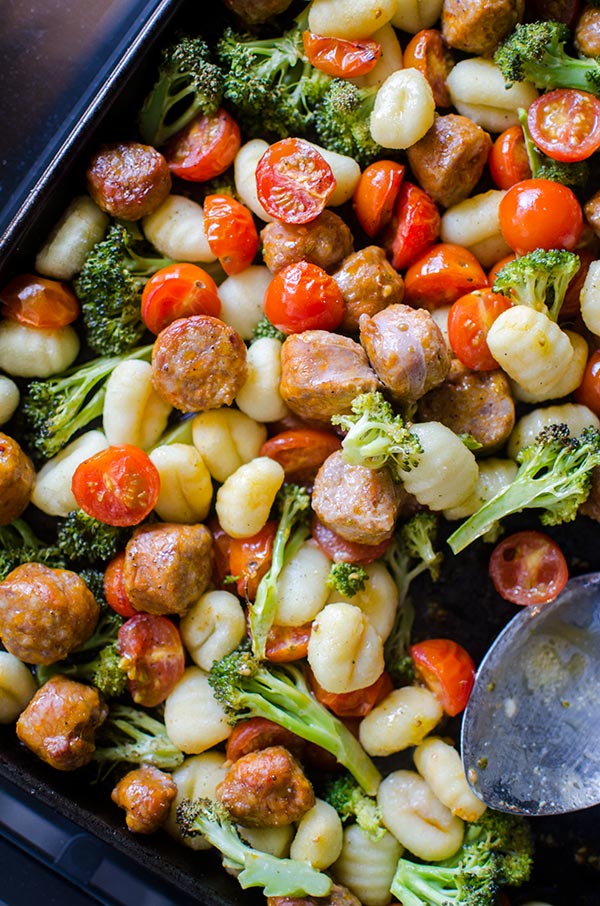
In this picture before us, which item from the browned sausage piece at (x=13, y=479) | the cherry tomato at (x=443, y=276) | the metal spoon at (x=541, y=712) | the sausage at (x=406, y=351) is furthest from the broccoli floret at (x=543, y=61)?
the browned sausage piece at (x=13, y=479)

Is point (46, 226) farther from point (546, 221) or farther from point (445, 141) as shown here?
point (546, 221)

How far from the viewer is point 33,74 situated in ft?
7.50

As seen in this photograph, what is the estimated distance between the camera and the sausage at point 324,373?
88.9 inches

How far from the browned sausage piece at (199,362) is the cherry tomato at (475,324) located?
63cm

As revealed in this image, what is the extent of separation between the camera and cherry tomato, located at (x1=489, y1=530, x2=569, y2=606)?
2.39 meters

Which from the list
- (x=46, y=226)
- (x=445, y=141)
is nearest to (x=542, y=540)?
(x=445, y=141)

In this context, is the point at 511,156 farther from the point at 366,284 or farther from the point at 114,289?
the point at 114,289

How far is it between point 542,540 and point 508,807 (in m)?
0.78

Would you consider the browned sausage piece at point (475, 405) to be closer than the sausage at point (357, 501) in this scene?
No

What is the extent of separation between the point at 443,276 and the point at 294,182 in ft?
1.69

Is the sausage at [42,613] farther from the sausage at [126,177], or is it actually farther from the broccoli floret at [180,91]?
the broccoli floret at [180,91]

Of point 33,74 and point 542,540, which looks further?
point 542,540

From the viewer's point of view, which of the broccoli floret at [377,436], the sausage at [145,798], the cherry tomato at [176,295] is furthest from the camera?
the cherry tomato at [176,295]

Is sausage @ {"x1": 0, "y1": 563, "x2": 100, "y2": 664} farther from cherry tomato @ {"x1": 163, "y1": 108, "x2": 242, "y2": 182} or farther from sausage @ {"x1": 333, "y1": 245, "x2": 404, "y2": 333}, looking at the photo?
cherry tomato @ {"x1": 163, "y1": 108, "x2": 242, "y2": 182}
